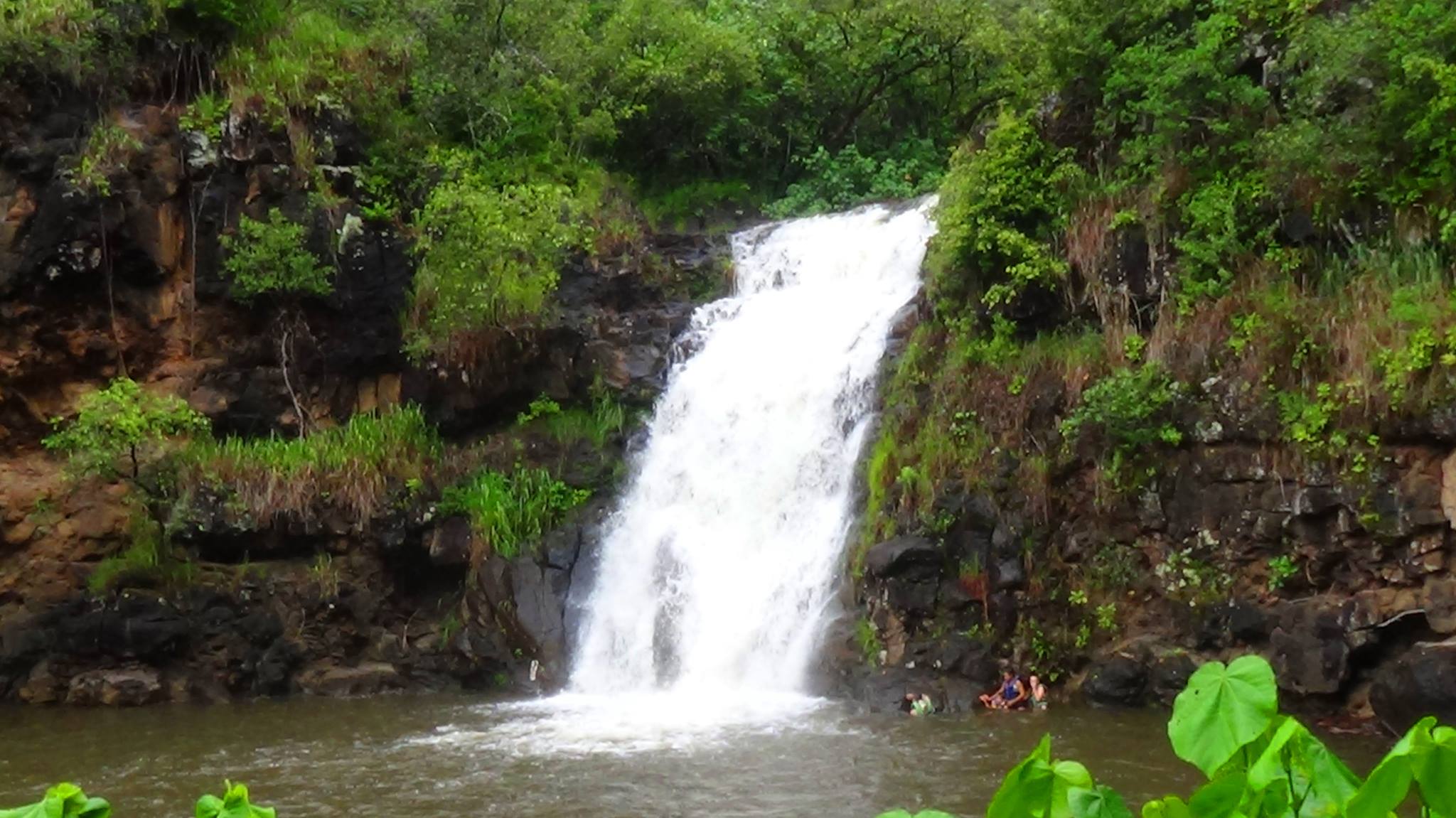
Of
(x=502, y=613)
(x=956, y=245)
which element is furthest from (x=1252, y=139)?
(x=502, y=613)

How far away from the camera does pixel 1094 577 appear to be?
12898mm

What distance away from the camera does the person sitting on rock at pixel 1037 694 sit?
40.2 feet

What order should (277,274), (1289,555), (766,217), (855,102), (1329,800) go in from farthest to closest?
(855,102) < (766,217) < (277,274) < (1289,555) < (1329,800)

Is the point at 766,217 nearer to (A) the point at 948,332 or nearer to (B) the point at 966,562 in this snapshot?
(A) the point at 948,332

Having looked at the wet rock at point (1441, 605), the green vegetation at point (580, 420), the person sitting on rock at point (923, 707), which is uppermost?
the green vegetation at point (580, 420)

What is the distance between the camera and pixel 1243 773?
174 centimetres

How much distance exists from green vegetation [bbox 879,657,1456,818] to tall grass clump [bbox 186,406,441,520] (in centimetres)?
1537

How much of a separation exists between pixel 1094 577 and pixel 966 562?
1.29 metres

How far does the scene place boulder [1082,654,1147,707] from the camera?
1202 centimetres

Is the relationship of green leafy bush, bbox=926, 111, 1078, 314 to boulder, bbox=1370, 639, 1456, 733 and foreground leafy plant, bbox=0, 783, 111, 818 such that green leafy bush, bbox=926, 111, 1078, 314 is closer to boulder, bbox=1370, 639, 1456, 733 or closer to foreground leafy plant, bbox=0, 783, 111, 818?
boulder, bbox=1370, 639, 1456, 733

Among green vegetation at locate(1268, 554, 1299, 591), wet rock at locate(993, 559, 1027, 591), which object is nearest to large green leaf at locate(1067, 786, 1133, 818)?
green vegetation at locate(1268, 554, 1299, 591)

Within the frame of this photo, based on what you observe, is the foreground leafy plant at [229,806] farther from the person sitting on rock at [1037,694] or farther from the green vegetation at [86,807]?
the person sitting on rock at [1037,694]

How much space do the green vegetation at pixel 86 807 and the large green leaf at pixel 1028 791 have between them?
1.04m

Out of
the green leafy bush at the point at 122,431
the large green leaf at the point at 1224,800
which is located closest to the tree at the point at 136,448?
the green leafy bush at the point at 122,431
